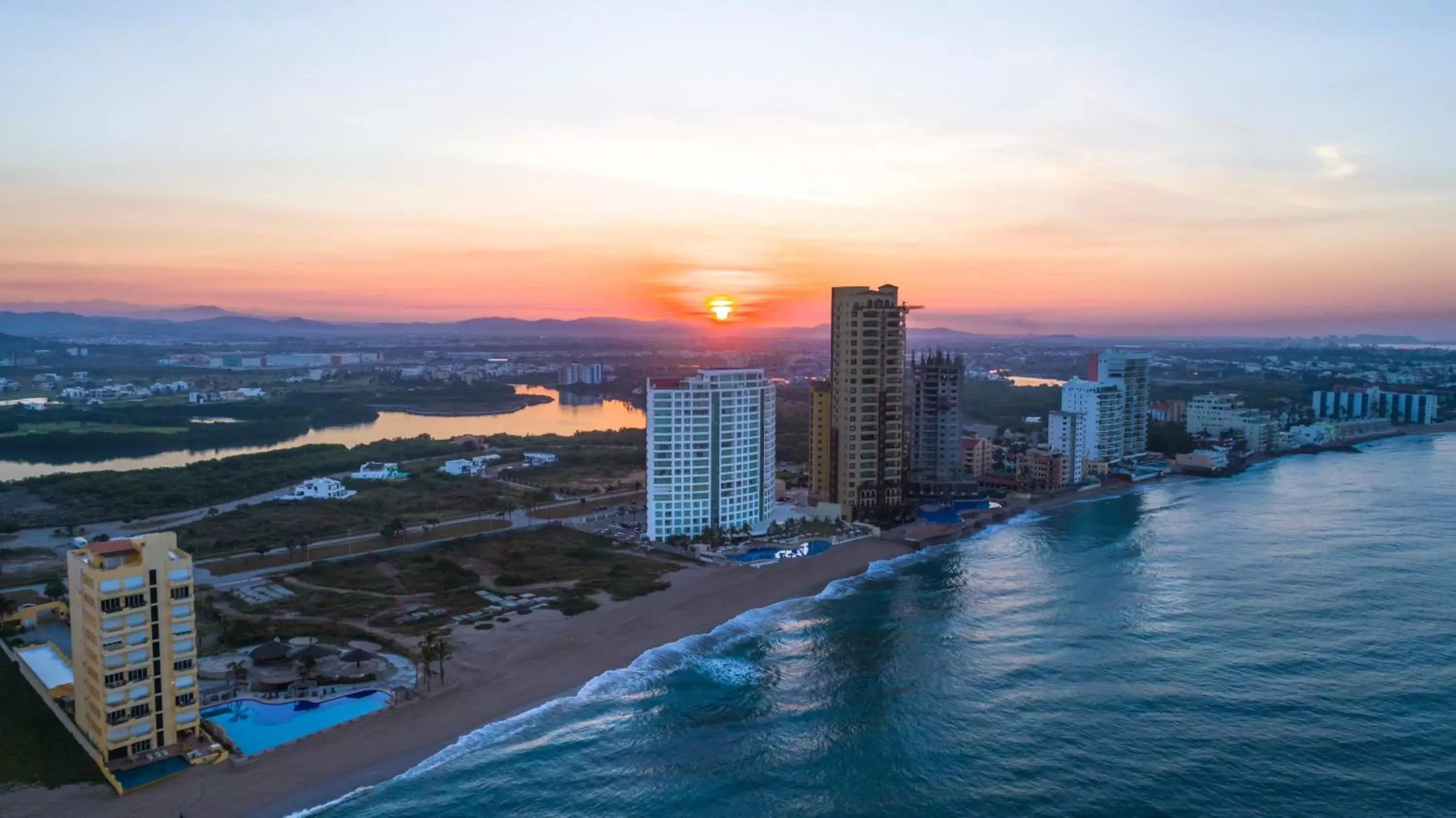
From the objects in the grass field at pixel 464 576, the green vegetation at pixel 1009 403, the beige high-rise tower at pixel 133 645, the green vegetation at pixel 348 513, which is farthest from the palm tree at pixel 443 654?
the green vegetation at pixel 1009 403

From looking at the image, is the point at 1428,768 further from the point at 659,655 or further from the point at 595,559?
the point at 595,559

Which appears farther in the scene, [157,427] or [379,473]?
[157,427]

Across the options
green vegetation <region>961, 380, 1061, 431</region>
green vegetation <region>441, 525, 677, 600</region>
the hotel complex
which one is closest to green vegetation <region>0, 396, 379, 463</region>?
green vegetation <region>441, 525, 677, 600</region>

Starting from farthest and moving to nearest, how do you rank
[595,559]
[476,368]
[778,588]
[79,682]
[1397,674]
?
[476,368], [595,559], [778,588], [1397,674], [79,682]

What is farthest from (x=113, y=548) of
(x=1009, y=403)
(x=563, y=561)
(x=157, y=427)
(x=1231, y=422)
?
(x=1009, y=403)

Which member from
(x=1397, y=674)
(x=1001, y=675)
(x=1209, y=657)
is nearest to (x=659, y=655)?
(x=1001, y=675)

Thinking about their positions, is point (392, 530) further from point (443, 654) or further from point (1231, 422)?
point (1231, 422)
